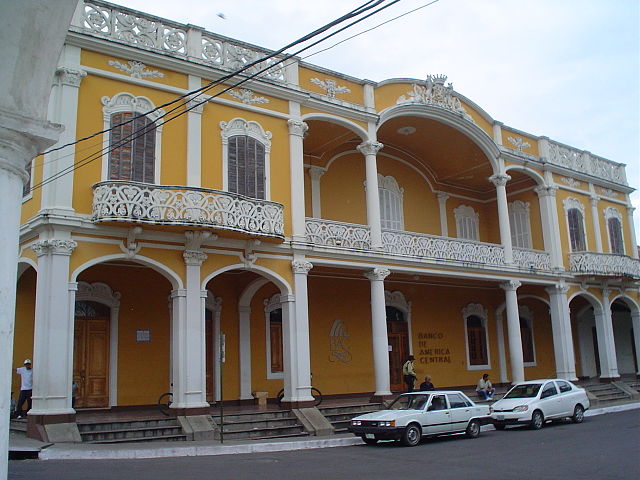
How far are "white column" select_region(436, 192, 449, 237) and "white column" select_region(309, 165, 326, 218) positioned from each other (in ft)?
21.7

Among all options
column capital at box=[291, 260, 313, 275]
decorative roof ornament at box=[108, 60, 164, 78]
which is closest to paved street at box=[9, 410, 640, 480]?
column capital at box=[291, 260, 313, 275]

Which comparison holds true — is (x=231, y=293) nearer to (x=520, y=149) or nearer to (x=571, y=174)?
(x=520, y=149)

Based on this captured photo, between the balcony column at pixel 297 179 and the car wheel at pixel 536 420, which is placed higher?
the balcony column at pixel 297 179

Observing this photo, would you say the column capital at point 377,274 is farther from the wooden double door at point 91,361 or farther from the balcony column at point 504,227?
the wooden double door at point 91,361

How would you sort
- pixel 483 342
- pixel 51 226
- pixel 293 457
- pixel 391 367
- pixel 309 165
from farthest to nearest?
pixel 483 342
pixel 391 367
pixel 309 165
pixel 51 226
pixel 293 457

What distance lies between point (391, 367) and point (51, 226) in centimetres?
1391

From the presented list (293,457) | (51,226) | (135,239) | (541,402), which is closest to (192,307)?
(135,239)

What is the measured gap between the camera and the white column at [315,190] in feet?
71.8

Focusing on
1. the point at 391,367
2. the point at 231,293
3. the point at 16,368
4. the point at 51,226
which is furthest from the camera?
the point at 391,367

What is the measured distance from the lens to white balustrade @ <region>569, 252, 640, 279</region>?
25.9m

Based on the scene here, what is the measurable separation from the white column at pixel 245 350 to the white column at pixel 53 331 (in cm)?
647

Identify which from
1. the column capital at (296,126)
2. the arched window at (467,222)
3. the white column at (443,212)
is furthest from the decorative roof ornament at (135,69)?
the arched window at (467,222)

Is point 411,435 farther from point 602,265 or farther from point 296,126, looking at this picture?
point 602,265

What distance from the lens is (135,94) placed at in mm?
15883
